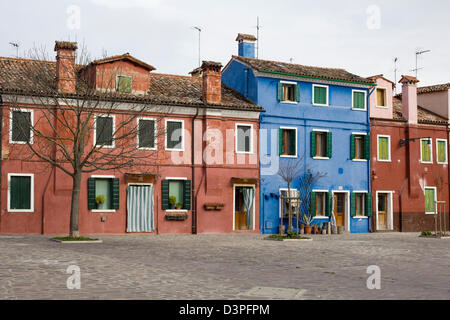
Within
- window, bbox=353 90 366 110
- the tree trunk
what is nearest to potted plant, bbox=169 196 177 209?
the tree trunk

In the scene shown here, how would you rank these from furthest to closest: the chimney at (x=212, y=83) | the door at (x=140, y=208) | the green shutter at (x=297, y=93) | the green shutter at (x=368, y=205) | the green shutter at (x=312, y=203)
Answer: the green shutter at (x=368, y=205) < the green shutter at (x=297, y=93) < the green shutter at (x=312, y=203) < the chimney at (x=212, y=83) < the door at (x=140, y=208)

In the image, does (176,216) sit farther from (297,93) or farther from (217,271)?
(217,271)

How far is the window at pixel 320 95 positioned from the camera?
30973 millimetres

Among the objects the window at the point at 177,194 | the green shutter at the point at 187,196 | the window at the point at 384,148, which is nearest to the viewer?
the window at the point at 177,194

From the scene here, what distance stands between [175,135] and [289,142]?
20.0ft

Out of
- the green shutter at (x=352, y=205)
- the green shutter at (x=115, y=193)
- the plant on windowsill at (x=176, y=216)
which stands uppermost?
the green shutter at (x=115, y=193)

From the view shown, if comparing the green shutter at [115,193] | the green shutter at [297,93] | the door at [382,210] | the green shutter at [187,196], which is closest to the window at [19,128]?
the green shutter at [115,193]

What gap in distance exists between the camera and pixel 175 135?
27375 mm

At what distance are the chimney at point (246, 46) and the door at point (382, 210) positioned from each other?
10.3 metres

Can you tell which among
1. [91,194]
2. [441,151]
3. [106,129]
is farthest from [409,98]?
[91,194]

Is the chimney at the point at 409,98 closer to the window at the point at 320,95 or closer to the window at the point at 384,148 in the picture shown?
the window at the point at 384,148

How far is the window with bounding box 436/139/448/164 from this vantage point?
34594mm

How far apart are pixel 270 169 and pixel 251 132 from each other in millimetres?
2011

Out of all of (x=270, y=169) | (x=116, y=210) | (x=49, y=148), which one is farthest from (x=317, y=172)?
(x=49, y=148)
